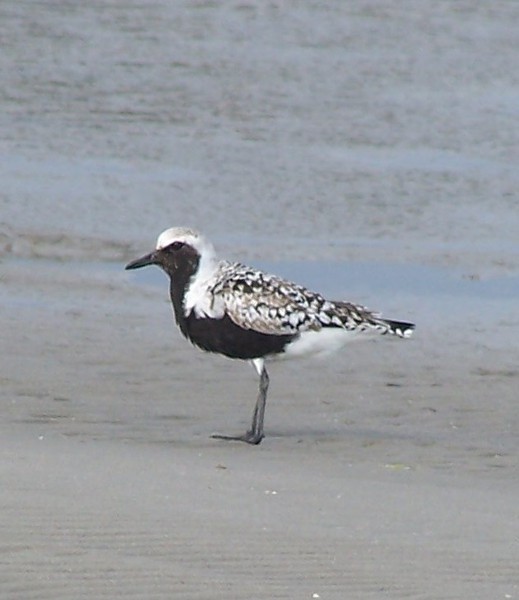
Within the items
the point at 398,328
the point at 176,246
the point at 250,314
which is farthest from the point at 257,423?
the point at 176,246

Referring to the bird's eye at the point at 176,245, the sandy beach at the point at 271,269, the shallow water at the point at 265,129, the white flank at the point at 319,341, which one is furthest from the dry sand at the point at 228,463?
the shallow water at the point at 265,129

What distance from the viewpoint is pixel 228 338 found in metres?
9.07

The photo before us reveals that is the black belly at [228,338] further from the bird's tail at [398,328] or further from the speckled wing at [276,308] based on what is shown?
the bird's tail at [398,328]

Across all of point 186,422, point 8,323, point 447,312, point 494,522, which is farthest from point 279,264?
point 494,522

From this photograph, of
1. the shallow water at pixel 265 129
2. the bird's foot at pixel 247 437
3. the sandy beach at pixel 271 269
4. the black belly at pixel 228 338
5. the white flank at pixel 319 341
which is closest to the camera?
the sandy beach at pixel 271 269

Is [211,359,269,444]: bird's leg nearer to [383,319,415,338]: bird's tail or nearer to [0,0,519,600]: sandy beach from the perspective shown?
[0,0,519,600]: sandy beach

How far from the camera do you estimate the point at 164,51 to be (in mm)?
21109

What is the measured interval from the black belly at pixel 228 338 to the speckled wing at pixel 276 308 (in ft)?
0.12

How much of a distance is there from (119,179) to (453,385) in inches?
245

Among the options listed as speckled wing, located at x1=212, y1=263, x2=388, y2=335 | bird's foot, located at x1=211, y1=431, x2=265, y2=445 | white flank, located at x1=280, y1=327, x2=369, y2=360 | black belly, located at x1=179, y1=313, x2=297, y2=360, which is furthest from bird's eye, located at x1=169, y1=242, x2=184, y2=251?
bird's foot, located at x1=211, y1=431, x2=265, y2=445

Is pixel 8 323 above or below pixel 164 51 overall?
below

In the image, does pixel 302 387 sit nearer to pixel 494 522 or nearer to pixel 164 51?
pixel 494 522

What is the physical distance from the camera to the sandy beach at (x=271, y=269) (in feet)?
19.9

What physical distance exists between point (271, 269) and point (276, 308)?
12.6 feet
